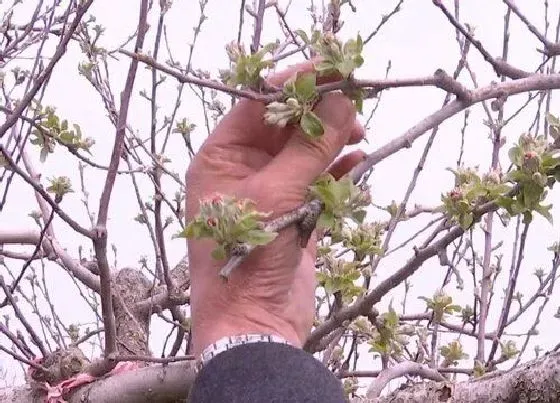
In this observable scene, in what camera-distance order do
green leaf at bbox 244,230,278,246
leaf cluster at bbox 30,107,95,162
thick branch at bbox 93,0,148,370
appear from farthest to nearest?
leaf cluster at bbox 30,107,95,162, thick branch at bbox 93,0,148,370, green leaf at bbox 244,230,278,246

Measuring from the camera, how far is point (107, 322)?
1579mm

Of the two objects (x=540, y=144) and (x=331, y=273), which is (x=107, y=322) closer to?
(x=331, y=273)

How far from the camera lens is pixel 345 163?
116 cm

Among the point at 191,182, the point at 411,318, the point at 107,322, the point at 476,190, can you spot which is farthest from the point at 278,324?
the point at 411,318

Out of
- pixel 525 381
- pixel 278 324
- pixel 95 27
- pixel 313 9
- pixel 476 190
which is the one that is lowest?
pixel 525 381

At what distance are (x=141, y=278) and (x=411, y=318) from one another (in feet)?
2.65

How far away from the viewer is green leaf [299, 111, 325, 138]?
1.05 m

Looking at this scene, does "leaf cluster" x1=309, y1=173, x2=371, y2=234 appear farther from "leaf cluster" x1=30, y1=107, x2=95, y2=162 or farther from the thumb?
"leaf cluster" x1=30, y1=107, x2=95, y2=162

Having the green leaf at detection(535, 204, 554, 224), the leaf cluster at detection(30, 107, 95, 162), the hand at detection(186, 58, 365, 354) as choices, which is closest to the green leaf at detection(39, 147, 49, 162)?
the leaf cluster at detection(30, 107, 95, 162)

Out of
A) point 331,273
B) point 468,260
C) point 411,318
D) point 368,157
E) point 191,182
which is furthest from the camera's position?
point 468,260

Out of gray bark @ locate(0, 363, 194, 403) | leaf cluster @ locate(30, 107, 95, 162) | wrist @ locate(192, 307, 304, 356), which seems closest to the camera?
wrist @ locate(192, 307, 304, 356)

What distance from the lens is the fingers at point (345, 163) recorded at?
3.76 feet

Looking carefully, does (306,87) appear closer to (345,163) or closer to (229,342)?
(345,163)

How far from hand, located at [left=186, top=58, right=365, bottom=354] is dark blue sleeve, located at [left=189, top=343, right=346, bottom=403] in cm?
6
